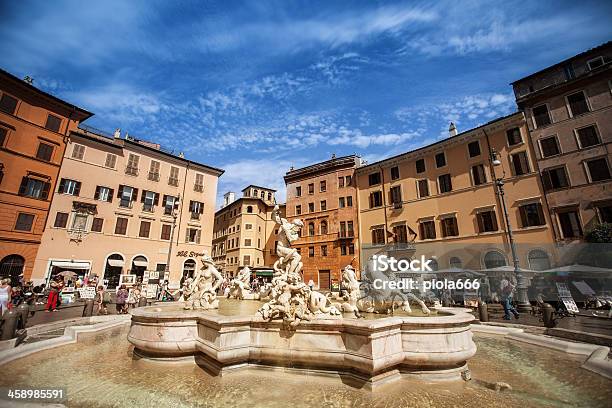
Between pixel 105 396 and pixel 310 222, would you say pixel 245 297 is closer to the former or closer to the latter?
pixel 105 396

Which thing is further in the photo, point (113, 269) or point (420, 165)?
point (420, 165)

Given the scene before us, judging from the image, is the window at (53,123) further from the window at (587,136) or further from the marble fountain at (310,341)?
the window at (587,136)

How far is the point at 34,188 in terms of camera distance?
25.7 meters

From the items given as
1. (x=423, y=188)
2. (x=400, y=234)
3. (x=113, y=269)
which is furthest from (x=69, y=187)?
(x=423, y=188)

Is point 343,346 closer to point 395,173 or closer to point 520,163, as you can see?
point 520,163

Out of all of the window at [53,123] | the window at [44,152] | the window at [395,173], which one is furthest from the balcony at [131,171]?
the window at [395,173]

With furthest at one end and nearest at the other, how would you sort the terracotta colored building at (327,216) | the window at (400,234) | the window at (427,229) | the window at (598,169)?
1. the terracotta colored building at (327,216)
2. the window at (400,234)
3. the window at (427,229)
4. the window at (598,169)

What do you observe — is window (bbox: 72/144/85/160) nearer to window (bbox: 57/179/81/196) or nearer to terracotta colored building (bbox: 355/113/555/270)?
window (bbox: 57/179/81/196)

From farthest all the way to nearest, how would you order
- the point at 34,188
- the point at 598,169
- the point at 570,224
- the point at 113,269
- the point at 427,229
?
the point at 427,229 < the point at 113,269 < the point at 34,188 < the point at 570,224 < the point at 598,169

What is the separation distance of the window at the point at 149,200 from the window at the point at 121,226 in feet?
7.60

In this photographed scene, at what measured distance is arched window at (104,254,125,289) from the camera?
2770 cm

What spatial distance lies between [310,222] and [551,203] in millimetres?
24947

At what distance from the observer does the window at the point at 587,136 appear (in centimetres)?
2169

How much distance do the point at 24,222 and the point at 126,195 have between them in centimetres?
821
